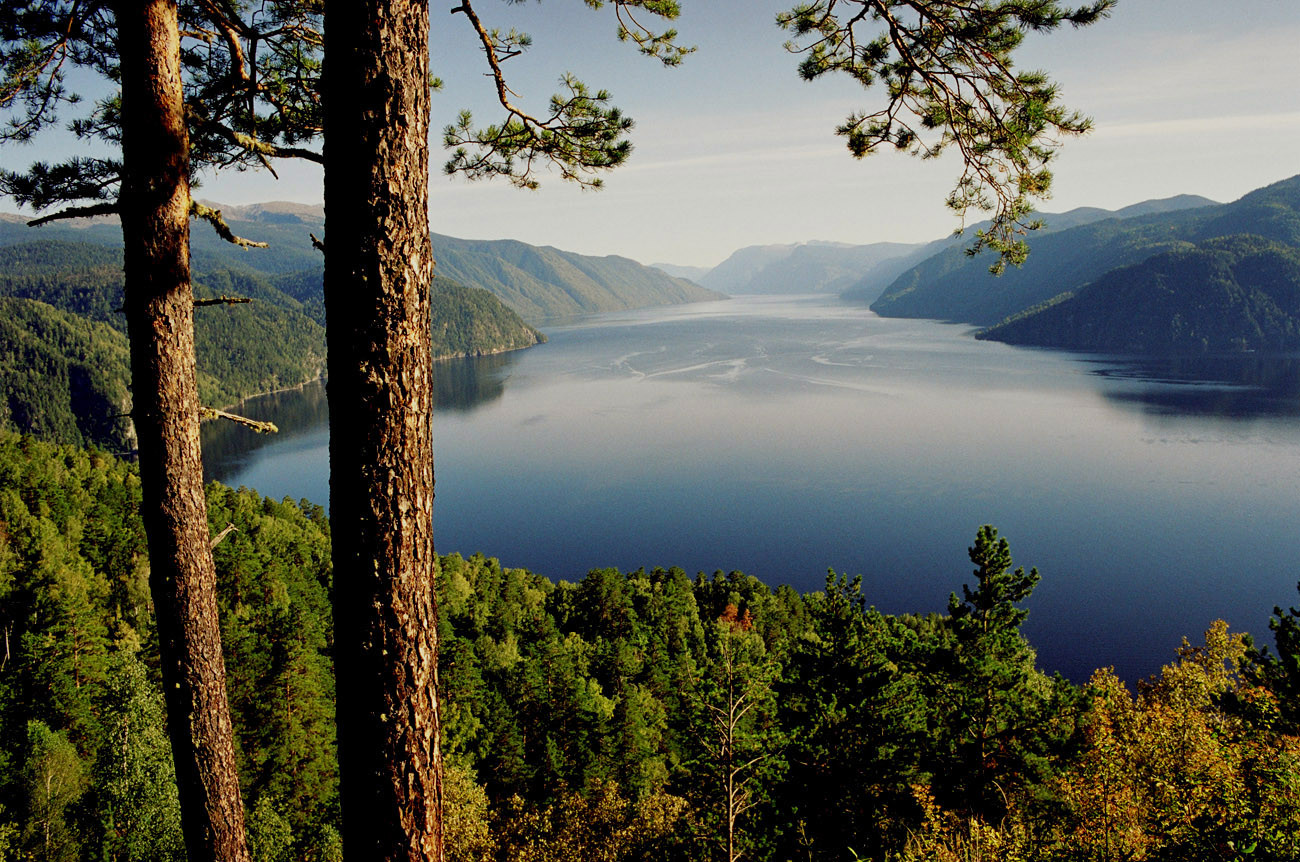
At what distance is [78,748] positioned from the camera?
18172 millimetres

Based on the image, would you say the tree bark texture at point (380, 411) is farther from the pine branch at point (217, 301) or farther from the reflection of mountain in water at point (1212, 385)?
the reflection of mountain in water at point (1212, 385)

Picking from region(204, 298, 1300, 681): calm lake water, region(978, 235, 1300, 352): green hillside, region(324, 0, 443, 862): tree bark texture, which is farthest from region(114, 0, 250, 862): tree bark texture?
region(978, 235, 1300, 352): green hillside

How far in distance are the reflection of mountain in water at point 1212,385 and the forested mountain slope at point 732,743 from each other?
6610 cm

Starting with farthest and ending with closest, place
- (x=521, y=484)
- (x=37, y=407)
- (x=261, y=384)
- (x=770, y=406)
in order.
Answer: (x=261, y=384), (x=37, y=407), (x=770, y=406), (x=521, y=484)

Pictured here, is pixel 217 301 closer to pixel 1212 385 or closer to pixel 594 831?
pixel 594 831

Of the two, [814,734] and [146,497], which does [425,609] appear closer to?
[146,497]

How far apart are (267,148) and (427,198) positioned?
5.24ft

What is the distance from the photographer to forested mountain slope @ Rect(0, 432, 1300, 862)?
21.8ft

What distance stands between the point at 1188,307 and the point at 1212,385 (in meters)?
55.7

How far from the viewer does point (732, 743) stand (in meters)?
7.95

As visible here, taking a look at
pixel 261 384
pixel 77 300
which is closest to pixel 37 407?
pixel 261 384

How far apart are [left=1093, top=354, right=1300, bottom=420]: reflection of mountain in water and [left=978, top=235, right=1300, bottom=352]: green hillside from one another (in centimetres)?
1265

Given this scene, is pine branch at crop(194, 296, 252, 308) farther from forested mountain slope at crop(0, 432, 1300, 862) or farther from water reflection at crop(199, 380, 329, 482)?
water reflection at crop(199, 380, 329, 482)

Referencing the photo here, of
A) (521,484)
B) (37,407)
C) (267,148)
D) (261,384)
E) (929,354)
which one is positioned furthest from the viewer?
(261,384)
